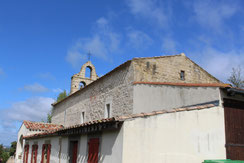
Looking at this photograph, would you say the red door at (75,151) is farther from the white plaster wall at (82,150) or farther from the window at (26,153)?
the window at (26,153)

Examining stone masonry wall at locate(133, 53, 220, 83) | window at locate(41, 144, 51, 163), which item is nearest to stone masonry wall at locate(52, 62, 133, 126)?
stone masonry wall at locate(133, 53, 220, 83)

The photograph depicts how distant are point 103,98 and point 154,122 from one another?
796 centimetres

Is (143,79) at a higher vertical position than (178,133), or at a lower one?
higher

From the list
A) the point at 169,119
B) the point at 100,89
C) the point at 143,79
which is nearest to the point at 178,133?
the point at 169,119

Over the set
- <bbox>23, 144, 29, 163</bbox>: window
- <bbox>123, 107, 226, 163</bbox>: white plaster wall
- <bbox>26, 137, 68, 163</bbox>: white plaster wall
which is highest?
<bbox>123, 107, 226, 163</bbox>: white plaster wall

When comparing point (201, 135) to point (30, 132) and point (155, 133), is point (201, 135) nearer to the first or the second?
point (155, 133)

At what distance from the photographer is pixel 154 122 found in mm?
6547

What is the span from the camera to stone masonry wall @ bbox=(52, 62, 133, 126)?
11.8 m

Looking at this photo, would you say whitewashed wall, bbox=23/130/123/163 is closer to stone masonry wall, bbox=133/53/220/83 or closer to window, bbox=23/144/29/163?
window, bbox=23/144/29/163

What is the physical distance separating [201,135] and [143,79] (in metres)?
5.00

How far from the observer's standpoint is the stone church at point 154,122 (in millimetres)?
6391

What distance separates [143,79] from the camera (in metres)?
11.8

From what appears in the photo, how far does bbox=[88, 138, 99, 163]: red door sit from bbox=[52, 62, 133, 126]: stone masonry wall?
3478 millimetres

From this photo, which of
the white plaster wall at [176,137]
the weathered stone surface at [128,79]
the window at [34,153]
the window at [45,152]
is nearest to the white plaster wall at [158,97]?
the weathered stone surface at [128,79]
